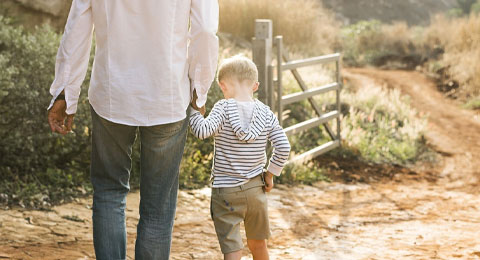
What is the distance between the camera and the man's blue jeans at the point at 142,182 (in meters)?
2.84

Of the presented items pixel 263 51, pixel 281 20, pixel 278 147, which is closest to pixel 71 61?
pixel 278 147

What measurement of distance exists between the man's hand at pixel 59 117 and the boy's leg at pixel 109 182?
14 centimetres

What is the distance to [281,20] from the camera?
13.7m

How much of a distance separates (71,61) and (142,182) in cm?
59

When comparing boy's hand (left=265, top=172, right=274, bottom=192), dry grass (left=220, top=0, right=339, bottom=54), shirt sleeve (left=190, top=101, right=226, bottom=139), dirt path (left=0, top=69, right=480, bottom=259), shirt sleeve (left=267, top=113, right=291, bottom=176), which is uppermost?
dry grass (left=220, top=0, right=339, bottom=54)

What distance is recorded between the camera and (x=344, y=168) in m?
8.13

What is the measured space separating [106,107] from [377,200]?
14.4ft

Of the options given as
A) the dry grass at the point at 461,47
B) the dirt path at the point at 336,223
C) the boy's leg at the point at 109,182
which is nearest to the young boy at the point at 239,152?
the boy's leg at the point at 109,182

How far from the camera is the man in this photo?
273 centimetres

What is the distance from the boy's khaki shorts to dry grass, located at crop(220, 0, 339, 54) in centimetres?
1024

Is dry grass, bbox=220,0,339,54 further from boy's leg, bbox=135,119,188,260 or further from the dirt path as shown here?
boy's leg, bbox=135,119,188,260

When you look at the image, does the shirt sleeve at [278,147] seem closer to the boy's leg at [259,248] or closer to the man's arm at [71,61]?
the boy's leg at [259,248]

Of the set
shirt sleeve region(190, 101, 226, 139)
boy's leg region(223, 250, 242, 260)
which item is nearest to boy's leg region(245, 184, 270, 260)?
boy's leg region(223, 250, 242, 260)

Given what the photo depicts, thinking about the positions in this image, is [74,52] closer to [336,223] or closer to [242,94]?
[242,94]
